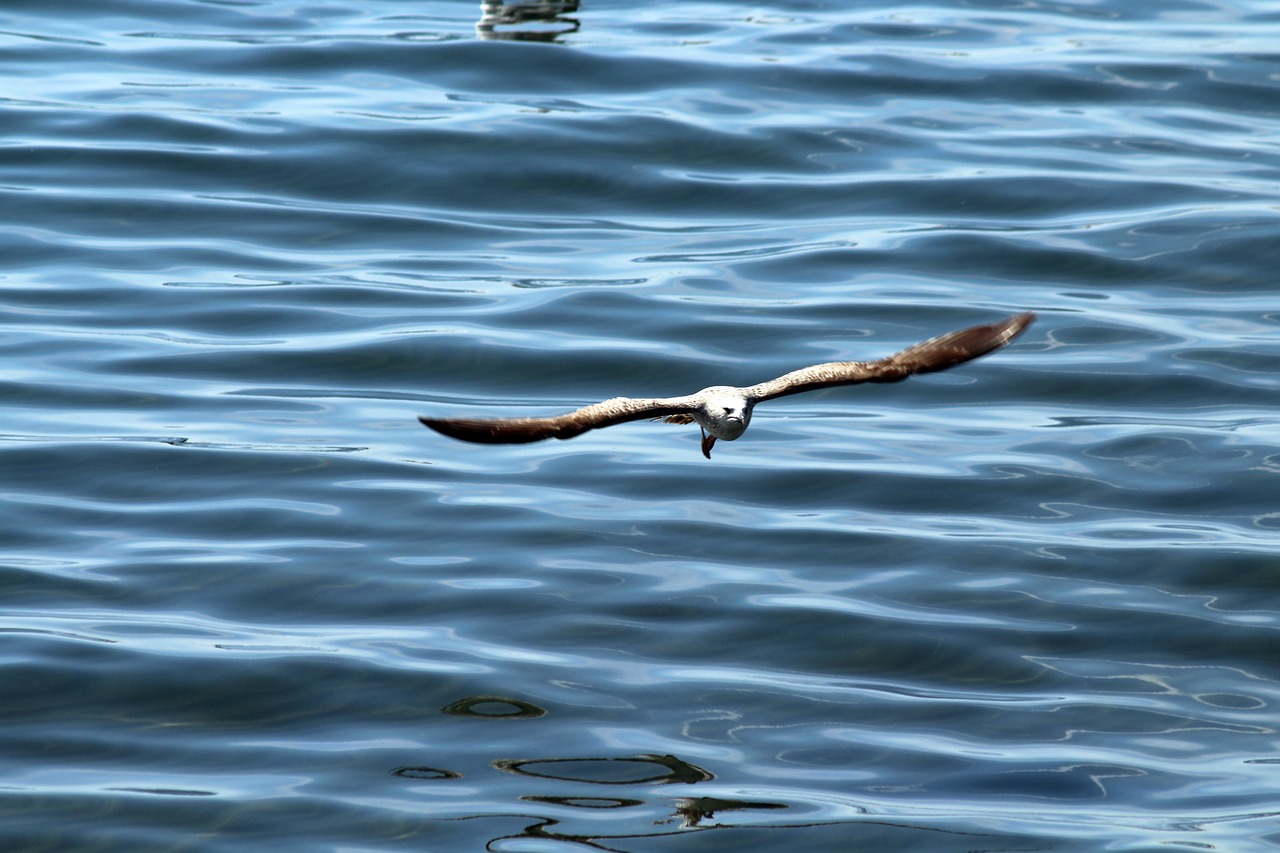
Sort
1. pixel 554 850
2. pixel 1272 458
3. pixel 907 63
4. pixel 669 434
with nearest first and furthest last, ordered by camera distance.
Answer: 1. pixel 554 850
2. pixel 1272 458
3. pixel 669 434
4. pixel 907 63

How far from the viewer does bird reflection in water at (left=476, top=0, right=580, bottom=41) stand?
71.2ft

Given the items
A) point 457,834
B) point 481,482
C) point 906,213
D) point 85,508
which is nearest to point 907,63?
point 906,213

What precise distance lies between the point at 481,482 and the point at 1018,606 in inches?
139

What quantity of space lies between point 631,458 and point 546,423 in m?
5.25

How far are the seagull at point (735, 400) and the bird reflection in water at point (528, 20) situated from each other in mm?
13911

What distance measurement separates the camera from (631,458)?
12227 mm

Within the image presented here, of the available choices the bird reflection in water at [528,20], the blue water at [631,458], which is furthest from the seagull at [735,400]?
the bird reflection in water at [528,20]

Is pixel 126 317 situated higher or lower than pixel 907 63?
lower

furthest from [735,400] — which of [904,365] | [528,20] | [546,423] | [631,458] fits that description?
[528,20]

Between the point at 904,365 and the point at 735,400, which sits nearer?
the point at 735,400

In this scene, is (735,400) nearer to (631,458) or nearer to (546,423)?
(546,423)

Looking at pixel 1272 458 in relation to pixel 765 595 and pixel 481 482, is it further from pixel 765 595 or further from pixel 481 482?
pixel 481 482

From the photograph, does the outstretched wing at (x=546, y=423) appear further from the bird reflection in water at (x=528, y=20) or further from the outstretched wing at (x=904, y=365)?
the bird reflection in water at (x=528, y=20)

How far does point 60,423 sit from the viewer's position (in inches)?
475
